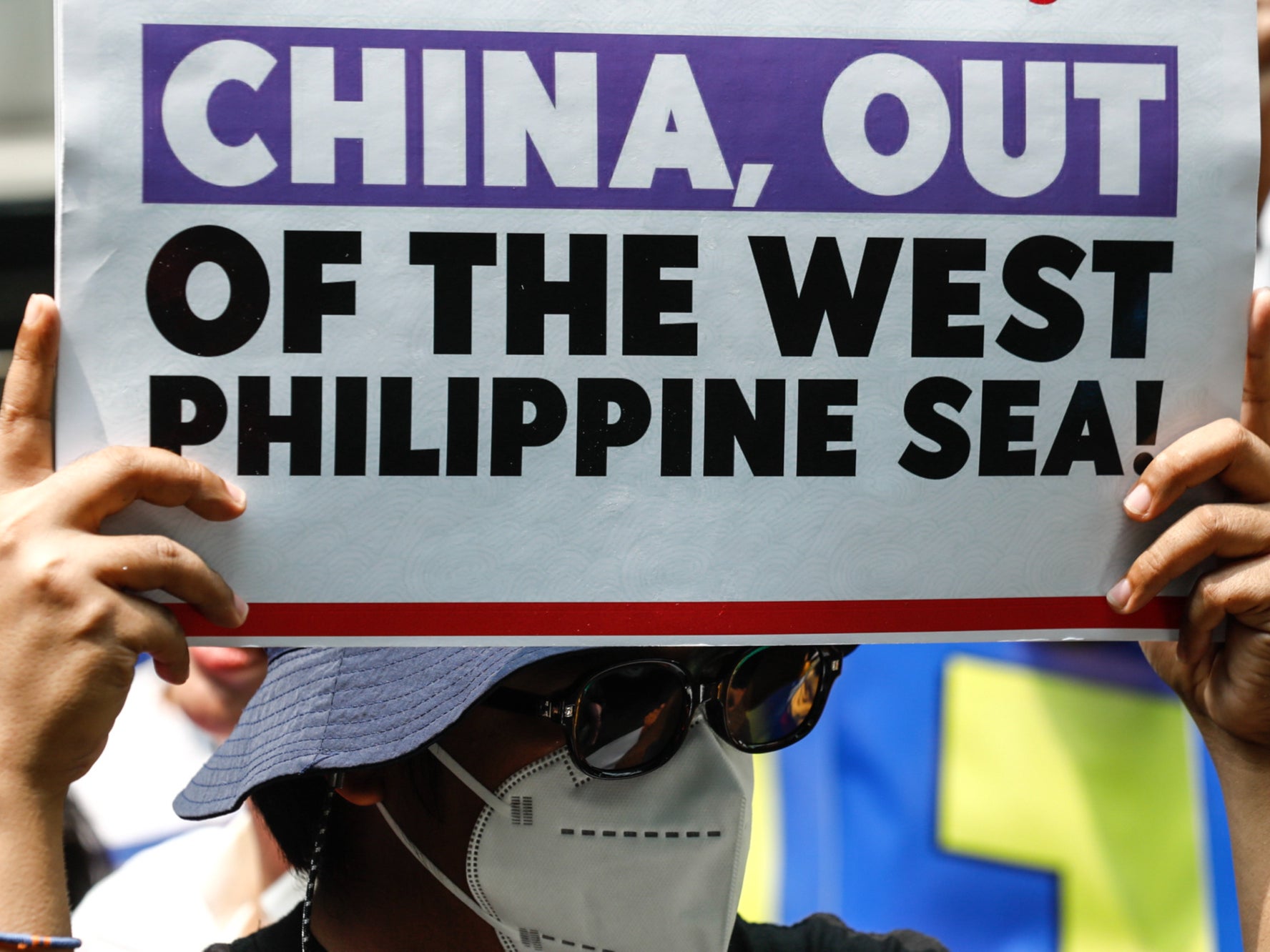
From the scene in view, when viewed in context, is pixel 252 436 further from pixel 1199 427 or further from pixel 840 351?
pixel 1199 427

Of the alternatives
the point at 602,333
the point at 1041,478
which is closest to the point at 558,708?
the point at 602,333

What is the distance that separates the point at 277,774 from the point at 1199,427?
144 cm

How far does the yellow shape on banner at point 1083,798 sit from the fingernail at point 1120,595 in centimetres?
189

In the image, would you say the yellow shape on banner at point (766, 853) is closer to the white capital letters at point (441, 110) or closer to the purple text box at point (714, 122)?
the purple text box at point (714, 122)

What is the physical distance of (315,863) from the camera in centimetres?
220

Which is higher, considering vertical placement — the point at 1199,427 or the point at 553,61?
the point at 553,61

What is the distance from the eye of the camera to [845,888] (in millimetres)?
3516

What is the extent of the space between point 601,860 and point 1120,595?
0.95 meters

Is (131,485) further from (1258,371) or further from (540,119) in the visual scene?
(1258,371)

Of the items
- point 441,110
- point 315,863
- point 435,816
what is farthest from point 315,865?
point 441,110

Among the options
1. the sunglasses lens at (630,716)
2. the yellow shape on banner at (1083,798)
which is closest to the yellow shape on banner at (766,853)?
the yellow shape on banner at (1083,798)

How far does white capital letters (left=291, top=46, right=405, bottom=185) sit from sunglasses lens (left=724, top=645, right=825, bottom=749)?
106cm

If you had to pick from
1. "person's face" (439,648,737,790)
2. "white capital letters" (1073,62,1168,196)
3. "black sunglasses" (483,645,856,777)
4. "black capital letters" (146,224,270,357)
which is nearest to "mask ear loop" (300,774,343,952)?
"person's face" (439,648,737,790)

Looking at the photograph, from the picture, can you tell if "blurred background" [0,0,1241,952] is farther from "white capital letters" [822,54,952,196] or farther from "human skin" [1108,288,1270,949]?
"white capital letters" [822,54,952,196]
